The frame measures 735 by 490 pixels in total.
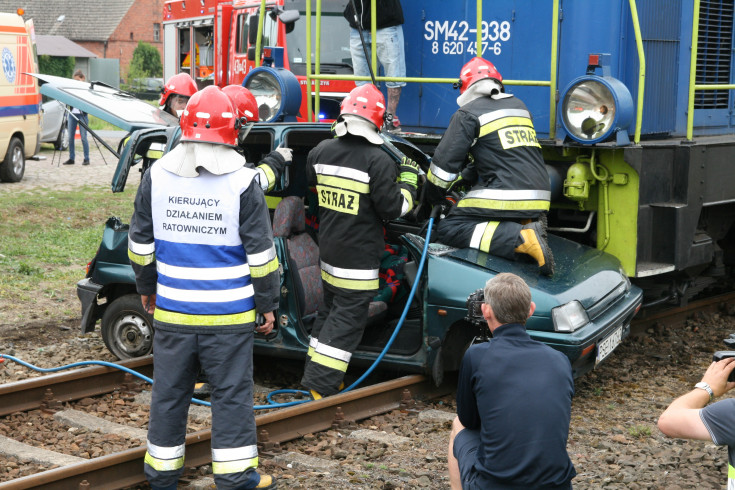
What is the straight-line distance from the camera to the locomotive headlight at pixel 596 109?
657 cm

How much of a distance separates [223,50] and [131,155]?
10.7 m

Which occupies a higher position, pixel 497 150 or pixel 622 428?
pixel 497 150

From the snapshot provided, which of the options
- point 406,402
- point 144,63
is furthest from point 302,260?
point 144,63

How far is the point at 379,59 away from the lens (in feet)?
27.4

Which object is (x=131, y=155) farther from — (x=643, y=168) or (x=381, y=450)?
(x=643, y=168)

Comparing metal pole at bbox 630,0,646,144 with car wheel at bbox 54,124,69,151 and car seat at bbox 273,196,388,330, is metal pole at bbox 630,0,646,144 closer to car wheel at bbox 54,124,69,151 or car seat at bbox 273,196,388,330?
car seat at bbox 273,196,388,330

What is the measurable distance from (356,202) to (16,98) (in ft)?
43.9

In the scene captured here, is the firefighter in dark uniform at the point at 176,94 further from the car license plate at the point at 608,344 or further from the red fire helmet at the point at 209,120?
the car license plate at the point at 608,344

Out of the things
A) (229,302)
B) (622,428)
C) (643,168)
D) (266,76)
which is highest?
(266,76)

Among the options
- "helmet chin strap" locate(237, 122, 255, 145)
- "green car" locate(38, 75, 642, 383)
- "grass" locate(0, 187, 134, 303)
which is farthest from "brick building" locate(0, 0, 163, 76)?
"helmet chin strap" locate(237, 122, 255, 145)

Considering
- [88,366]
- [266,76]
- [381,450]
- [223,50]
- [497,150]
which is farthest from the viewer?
[223,50]

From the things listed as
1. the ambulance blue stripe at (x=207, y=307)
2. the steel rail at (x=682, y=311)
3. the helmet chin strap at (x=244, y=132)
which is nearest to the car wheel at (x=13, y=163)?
A: the helmet chin strap at (x=244, y=132)

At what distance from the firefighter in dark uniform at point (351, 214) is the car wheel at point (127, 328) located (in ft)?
4.45

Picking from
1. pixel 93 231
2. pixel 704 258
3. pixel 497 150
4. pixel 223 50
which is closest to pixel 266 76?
pixel 497 150
